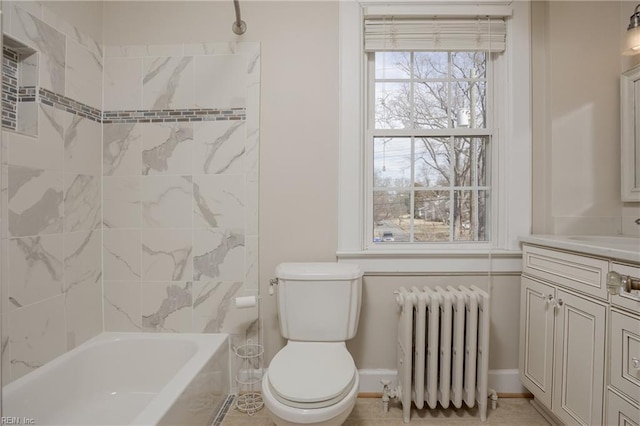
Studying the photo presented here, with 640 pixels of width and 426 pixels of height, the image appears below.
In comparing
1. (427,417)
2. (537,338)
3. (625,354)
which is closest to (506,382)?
(537,338)

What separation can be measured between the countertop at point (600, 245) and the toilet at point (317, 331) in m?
0.91

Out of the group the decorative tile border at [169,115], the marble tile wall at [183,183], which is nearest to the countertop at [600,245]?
the marble tile wall at [183,183]

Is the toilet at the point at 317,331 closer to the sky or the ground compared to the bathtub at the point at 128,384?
closer to the sky

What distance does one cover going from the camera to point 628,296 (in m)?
1.26

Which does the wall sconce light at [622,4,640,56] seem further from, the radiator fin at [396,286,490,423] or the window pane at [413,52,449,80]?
the radiator fin at [396,286,490,423]

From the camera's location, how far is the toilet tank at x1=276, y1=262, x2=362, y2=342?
5.66 ft

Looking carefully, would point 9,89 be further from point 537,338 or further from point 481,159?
point 537,338

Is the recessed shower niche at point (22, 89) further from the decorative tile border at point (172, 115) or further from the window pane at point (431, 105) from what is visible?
the window pane at point (431, 105)

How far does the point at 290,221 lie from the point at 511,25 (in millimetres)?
1664

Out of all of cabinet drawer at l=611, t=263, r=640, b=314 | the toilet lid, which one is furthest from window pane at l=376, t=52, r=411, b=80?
the toilet lid

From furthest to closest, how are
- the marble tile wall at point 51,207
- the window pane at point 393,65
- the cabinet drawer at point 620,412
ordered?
the window pane at point 393,65, the marble tile wall at point 51,207, the cabinet drawer at point 620,412

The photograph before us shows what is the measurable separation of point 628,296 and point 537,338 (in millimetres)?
557

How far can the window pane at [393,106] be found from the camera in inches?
80.3

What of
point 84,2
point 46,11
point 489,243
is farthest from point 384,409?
point 84,2
